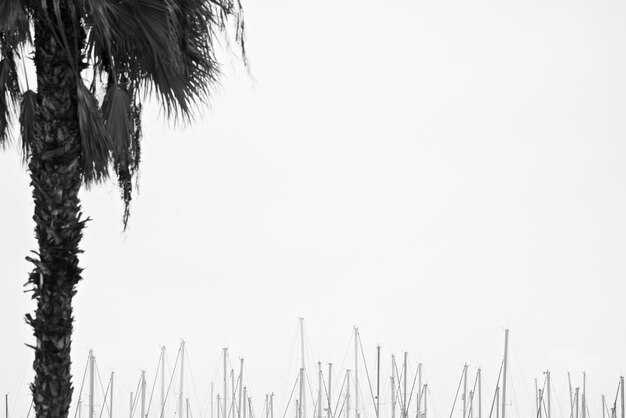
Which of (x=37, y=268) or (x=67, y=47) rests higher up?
(x=67, y=47)

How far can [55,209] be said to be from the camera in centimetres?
1240

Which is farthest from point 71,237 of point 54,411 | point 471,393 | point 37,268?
point 471,393

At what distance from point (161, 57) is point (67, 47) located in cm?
103

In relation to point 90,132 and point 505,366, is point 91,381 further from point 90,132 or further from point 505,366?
point 90,132

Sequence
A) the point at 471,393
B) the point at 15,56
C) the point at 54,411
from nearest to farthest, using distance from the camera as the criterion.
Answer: the point at 54,411 → the point at 15,56 → the point at 471,393

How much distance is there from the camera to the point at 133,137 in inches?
547

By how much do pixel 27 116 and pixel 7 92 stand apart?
335 millimetres

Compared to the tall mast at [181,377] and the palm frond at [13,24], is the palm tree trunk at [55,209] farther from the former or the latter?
the tall mast at [181,377]

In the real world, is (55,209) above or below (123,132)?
below

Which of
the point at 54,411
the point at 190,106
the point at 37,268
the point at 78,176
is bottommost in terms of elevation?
the point at 54,411

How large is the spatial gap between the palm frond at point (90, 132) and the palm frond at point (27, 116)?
2.52ft

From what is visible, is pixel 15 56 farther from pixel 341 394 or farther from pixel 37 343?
pixel 341 394

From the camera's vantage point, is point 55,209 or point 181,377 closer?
point 55,209

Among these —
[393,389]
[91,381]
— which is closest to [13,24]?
[91,381]
